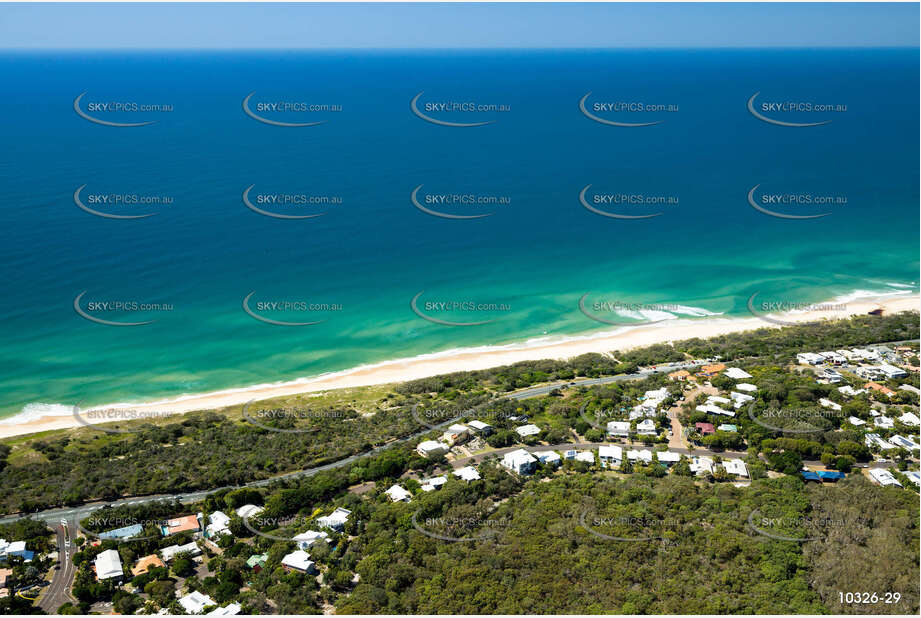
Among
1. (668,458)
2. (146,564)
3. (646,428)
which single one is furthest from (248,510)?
(646,428)

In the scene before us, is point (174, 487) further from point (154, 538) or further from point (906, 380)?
point (906, 380)

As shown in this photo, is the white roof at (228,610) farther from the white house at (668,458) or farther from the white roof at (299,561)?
the white house at (668,458)

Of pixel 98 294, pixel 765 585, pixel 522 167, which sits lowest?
pixel 765 585

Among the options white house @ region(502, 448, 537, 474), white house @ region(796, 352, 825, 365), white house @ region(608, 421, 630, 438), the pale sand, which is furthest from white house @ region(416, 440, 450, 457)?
white house @ region(796, 352, 825, 365)

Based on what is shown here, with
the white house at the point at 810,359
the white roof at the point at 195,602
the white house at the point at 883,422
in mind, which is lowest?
the white roof at the point at 195,602

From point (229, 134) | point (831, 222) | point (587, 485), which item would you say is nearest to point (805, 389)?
point (587, 485)

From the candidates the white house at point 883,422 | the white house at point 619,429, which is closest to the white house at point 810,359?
the white house at point 883,422
